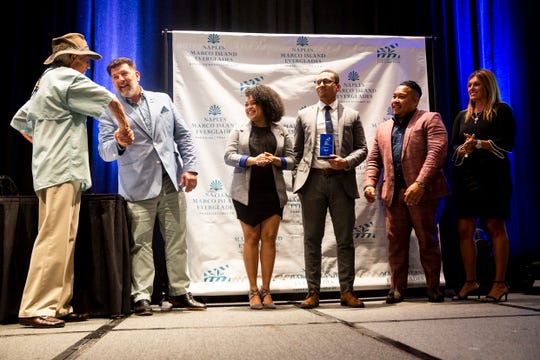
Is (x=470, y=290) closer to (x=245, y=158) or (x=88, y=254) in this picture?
(x=245, y=158)

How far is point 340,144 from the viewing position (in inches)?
147

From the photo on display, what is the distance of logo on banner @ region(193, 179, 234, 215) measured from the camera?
4.16 meters

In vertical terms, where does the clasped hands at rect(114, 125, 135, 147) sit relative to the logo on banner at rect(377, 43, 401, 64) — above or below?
below

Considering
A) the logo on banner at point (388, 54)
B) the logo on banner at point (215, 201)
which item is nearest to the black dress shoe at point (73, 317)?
the logo on banner at point (215, 201)

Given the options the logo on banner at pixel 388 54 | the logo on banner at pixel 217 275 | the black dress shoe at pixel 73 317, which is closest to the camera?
the black dress shoe at pixel 73 317

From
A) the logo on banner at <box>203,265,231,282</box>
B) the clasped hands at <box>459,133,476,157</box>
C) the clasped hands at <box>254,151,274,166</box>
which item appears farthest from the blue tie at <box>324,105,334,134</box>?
the logo on banner at <box>203,265,231,282</box>

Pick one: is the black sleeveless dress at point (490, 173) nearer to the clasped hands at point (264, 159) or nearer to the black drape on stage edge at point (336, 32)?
the black drape on stage edge at point (336, 32)

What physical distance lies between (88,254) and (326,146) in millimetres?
1578

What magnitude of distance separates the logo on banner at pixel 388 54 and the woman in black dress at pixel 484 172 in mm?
737

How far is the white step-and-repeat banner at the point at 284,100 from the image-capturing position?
4152 millimetres

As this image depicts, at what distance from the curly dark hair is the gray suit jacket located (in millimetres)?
183

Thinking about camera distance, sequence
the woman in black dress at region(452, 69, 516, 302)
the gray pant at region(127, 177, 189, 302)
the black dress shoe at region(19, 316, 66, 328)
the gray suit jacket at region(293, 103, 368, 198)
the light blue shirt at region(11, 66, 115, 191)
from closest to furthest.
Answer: the black dress shoe at region(19, 316, 66, 328), the light blue shirt at region(11, 66, 115, 191), the gray pant at region(127, 177, 189, 302), the gray suit jacket at region(293, 103, 368, 198), the woman in black dress at region(452, 69, 516, 302)

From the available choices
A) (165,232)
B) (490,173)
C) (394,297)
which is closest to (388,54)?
(490,173)

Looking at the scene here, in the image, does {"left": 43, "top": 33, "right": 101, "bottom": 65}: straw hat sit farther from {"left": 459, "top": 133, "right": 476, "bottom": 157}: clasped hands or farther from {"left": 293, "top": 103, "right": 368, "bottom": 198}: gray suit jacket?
{"left": 459, "top": 133, "right": 476, "bottom": 157}: clasped hands
